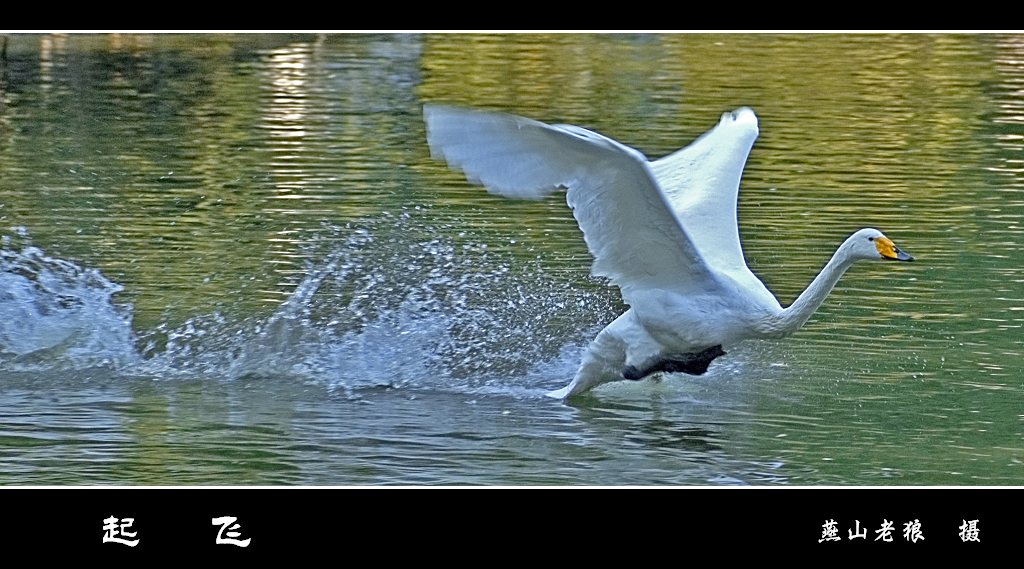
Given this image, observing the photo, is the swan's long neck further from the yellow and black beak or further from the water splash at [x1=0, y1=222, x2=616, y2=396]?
the water splash at [x1=0, y1=222, x2=616, y2=396]

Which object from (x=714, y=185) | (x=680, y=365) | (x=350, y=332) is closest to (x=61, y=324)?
(x=350, y=332)

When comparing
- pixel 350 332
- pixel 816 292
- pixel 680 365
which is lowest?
pixel 350 332

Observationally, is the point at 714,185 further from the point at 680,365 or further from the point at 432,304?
the point at 432,304

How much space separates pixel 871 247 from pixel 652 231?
944 millimetres

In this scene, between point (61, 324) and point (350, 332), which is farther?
point (350, 332)

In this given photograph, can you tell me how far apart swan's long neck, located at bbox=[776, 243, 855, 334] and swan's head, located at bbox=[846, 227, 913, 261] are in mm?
45

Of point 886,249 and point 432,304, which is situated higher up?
point 886,249

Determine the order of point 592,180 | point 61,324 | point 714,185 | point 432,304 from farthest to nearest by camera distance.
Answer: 1. point 432,304
2. point 61,324
3. point 714,185
4. point 592,180

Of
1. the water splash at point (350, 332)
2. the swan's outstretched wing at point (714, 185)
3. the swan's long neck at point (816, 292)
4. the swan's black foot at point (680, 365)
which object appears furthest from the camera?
the water splash at point (350, 332)

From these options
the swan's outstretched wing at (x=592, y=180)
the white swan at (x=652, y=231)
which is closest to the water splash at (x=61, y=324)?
the white swan at (x=652, y=231)

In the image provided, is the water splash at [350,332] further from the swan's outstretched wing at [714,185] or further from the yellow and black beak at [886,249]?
the yellow and black beak at [886,249]

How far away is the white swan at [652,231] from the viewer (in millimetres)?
6738

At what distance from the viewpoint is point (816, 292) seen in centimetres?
753

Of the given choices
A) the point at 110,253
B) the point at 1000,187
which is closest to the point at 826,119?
the point at 1000,187
